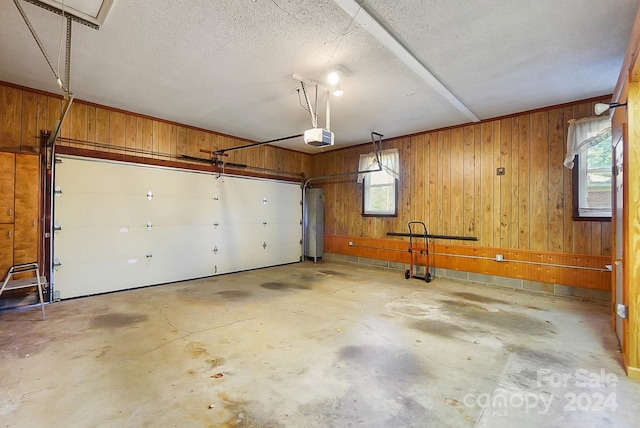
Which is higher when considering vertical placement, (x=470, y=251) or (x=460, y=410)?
(x=470, y=251)

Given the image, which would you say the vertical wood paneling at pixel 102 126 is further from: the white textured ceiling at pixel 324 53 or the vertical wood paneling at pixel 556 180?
the vertical wood paneling at pixel 556 180

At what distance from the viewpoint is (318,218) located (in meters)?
7.39

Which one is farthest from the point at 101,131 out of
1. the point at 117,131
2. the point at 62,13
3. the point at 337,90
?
the point at 337,90

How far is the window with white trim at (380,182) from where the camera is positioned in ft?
20.1

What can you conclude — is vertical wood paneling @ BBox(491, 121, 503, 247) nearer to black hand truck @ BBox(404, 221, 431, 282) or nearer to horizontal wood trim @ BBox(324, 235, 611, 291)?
horizontal wood trim @ BBox(324, 235, 611, 291)

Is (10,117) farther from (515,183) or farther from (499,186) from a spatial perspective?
(515,183)

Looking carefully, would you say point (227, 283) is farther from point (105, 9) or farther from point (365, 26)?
point (365, 26)

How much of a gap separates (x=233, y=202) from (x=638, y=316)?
226 inches

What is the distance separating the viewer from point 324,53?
2.87m

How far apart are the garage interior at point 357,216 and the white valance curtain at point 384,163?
5cm

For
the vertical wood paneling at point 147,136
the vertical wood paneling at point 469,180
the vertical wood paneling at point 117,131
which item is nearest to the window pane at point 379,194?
the vertical wood paneling at point 469,180

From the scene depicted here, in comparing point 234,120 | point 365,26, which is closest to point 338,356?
point 365,26

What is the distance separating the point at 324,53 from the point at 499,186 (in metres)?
3.69

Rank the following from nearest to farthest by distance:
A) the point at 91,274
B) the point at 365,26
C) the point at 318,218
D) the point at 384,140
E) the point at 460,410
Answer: the point at 460,410 < the point at 365,26 < the point at 91,274 < the point at 384,140 < the point at 318,218
